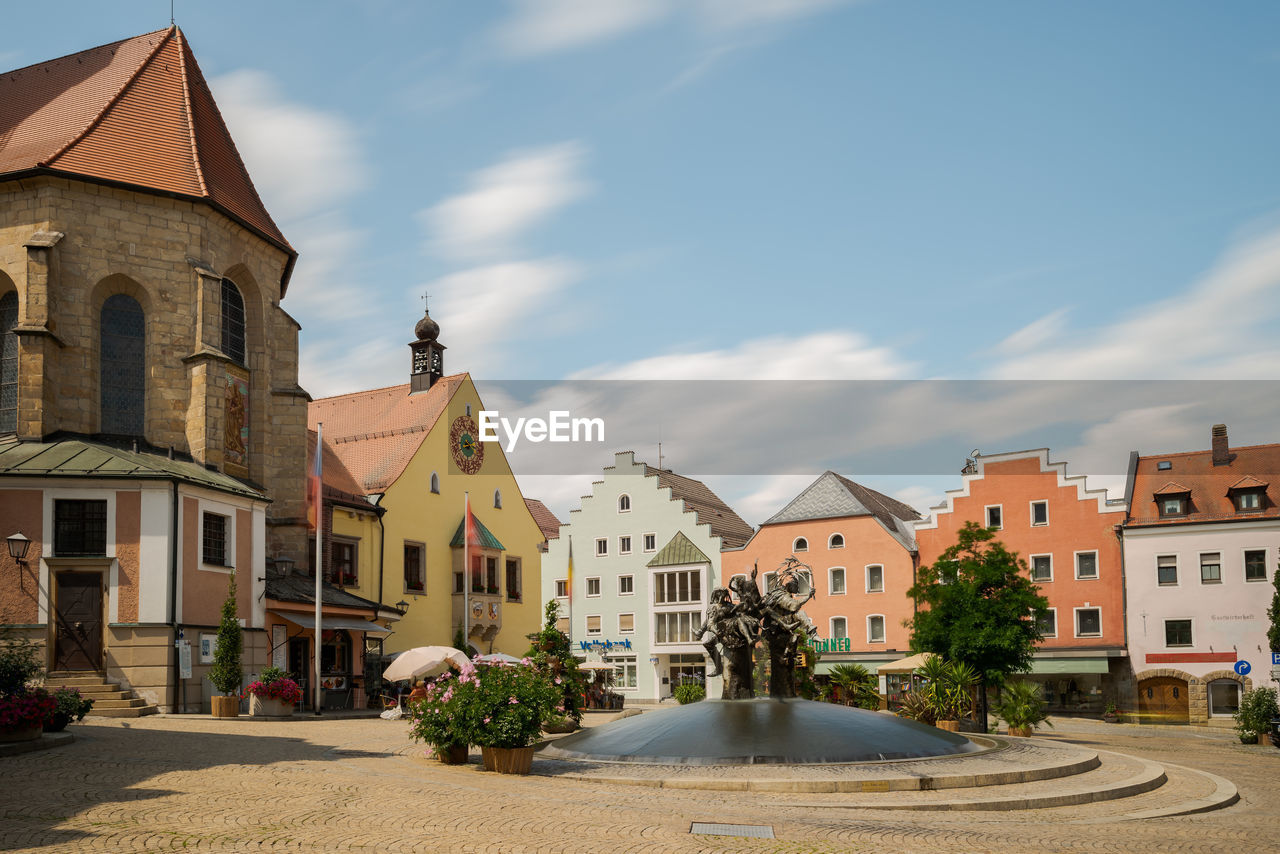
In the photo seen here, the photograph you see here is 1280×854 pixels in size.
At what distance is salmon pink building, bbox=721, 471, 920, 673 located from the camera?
182 ft

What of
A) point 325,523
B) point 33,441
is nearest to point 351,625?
point 325,523

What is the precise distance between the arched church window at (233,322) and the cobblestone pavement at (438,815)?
78.5 ft

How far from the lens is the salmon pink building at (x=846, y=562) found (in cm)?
5541

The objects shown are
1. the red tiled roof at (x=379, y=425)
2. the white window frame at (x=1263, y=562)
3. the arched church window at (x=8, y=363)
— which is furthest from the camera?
the red tiled roof at (x=379, y=425)

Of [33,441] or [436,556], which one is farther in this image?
[436,556]

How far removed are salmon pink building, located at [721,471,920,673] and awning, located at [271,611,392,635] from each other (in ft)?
63.0

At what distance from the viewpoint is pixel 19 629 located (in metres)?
30.4

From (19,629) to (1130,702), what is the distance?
4138 centimetres

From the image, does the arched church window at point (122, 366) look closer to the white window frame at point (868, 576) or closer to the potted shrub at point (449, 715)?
the potted shrub at point (449, 715)

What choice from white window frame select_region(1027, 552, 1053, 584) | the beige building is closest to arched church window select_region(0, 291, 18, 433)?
the beige building

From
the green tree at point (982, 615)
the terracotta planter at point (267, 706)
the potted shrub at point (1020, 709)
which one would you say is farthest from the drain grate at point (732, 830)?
the terracotta planter at point (267, 706)

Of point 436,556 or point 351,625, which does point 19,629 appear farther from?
point 436,556

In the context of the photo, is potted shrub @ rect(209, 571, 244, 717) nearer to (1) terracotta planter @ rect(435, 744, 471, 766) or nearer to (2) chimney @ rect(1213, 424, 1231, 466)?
(1) terracotta planter @ rect(435, 744, 471, 766)

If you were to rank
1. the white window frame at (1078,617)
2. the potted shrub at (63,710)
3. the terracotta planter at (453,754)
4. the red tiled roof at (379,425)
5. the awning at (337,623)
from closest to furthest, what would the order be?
the terracotta planter at (453,754), the potted shrub at (63,710), the awning at (337,623), the white window frame at (1078,617), the red tiled roof at (379,425)
